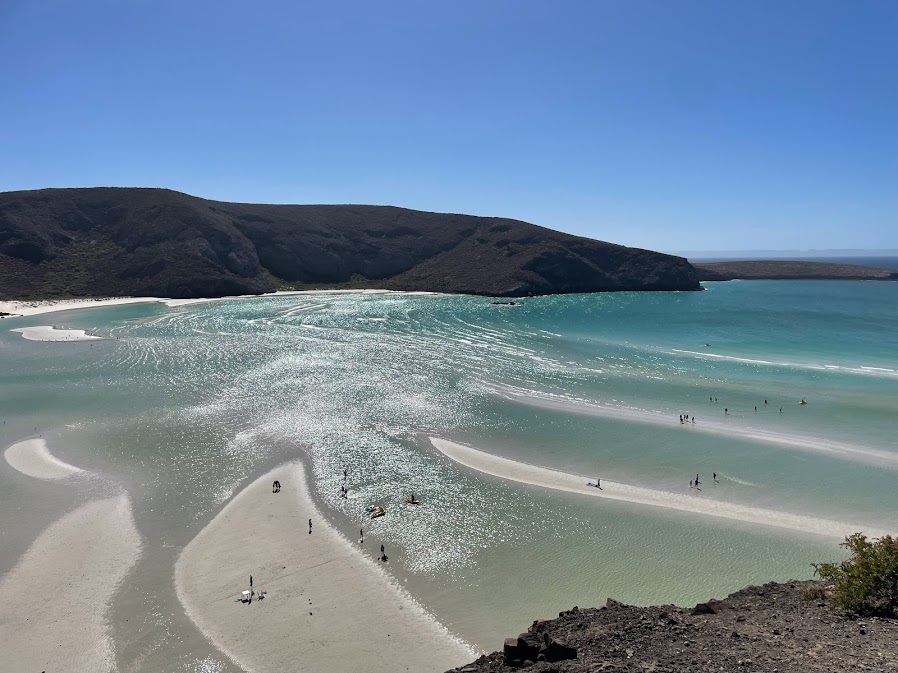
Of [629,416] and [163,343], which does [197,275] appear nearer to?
[163,343]

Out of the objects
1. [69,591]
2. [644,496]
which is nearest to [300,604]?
[69,591]

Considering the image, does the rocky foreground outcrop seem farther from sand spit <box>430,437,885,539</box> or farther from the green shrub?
sand spit <box>430,437,885,539</box>

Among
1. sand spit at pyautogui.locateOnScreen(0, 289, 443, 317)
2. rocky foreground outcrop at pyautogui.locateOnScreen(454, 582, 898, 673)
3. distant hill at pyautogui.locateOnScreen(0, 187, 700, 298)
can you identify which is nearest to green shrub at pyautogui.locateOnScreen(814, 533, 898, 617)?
rocky foreground outcrop at pyautogui.locateOnScreen(454, 582, 898, 673)

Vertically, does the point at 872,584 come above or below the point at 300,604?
above

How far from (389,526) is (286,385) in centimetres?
3066

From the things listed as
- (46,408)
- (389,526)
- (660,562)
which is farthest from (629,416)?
(46,408)

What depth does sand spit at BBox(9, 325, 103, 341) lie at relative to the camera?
79.9m

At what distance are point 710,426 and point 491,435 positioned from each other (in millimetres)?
18239

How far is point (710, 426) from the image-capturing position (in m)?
44.7

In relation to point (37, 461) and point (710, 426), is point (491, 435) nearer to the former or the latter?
point (710, 426)

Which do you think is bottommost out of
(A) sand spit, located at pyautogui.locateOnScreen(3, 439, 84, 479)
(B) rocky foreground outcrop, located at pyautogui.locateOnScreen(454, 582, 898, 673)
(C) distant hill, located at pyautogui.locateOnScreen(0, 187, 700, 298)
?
(A) sand spit, located at pyautogui.locateOnScreen(3, 439, 84, 479)

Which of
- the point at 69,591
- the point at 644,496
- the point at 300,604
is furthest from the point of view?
the point at 644,496

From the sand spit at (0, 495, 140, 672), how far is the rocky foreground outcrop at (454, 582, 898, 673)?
14.7 m

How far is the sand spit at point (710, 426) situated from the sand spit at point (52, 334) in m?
63.6
